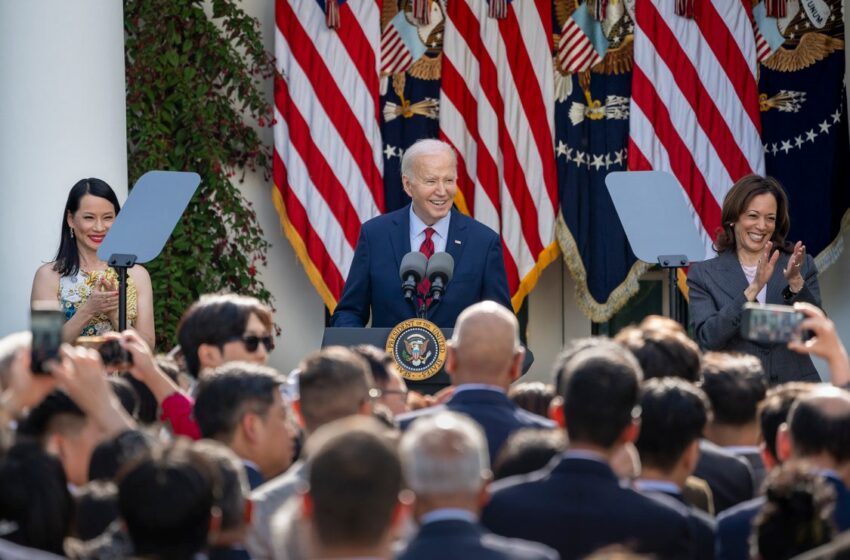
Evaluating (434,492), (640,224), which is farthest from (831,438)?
(640,224)

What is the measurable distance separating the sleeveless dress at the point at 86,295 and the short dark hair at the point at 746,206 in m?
2.65

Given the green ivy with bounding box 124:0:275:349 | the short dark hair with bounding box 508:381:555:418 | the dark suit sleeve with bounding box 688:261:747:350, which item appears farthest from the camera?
the green ivy with bounding box 124:0:275:349

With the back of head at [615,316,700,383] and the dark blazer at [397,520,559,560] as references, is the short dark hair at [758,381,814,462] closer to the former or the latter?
the back of head at [615,316,700,383]

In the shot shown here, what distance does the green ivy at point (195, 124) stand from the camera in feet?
27.9

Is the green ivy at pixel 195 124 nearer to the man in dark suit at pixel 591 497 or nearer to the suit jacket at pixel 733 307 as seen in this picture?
the suit jacket at pixel 733 307

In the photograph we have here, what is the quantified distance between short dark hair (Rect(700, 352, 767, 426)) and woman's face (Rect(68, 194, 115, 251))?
3.32 metres

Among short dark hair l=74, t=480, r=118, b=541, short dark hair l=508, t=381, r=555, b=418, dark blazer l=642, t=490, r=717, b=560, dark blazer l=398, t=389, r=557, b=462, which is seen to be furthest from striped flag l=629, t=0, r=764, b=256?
short dark hair l=74, t=480, r=118, b=541

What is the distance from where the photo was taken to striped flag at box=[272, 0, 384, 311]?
874 centimetres

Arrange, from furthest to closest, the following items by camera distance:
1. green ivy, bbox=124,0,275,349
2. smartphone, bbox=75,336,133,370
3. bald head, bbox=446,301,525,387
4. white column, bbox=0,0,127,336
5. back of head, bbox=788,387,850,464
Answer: green ivy, bbox=124,0,275,349 → white column, bbox=0,0,127,336 → smartphone, bbox=75,336,133,370 → bald head, bbox=446,301,525,387 → back of head, bbox=788,387,850,464

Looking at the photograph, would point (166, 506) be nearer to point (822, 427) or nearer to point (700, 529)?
point (700, 529)

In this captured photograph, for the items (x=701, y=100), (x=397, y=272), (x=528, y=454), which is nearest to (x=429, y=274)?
(x=397, y=272)

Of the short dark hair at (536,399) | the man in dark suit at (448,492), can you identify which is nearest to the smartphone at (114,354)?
the short dark hair at (536,399)

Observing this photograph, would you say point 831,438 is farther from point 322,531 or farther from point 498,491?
point 322,531

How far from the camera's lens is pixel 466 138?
28.9ft
